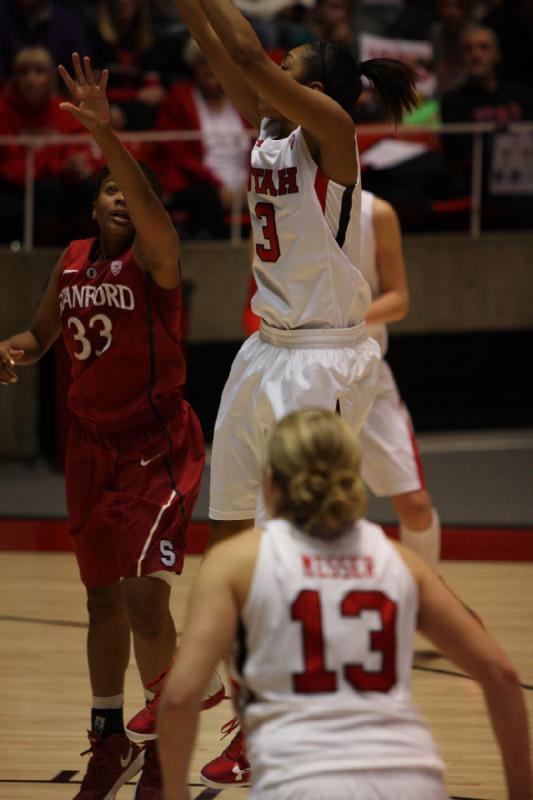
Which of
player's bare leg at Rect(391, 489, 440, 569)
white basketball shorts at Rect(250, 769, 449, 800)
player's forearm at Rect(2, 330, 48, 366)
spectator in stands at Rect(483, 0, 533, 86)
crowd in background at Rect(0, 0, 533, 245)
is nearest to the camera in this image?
white basketball shorts at Rect(250, 769, 449, 800)

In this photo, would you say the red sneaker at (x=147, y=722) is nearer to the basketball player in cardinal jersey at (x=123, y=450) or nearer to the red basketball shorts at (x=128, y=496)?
the basketball player in cardinal jersey at (x=123, y=450)

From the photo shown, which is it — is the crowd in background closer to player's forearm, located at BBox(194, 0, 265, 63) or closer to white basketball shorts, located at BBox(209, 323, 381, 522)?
white basketball shorts, located at BBox(209, 323, 381, 522)

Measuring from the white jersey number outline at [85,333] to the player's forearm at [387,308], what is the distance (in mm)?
1669

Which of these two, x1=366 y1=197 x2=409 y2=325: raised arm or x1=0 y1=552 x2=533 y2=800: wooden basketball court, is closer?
x1=0 y1=552 x2=533 y2=800: wooden basketball court

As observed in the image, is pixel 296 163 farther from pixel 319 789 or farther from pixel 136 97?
pixel 136 97

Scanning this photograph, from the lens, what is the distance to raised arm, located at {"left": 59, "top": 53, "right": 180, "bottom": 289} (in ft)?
13.0

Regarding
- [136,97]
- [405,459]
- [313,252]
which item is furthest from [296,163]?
[136,97]

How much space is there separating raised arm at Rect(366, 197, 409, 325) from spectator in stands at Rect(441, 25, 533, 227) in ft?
14.2

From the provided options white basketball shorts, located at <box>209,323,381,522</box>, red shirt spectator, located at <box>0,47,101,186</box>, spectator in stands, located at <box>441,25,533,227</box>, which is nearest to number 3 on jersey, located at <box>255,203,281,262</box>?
white basketball shorts, located at <box>209,323,381,522</box>

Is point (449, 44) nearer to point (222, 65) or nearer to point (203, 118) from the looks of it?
point (203, 118)

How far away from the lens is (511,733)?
2684mm

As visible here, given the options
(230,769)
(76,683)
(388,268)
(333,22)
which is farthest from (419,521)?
(333,22)

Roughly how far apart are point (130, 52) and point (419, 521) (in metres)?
5.60

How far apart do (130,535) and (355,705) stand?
64.4 inches
